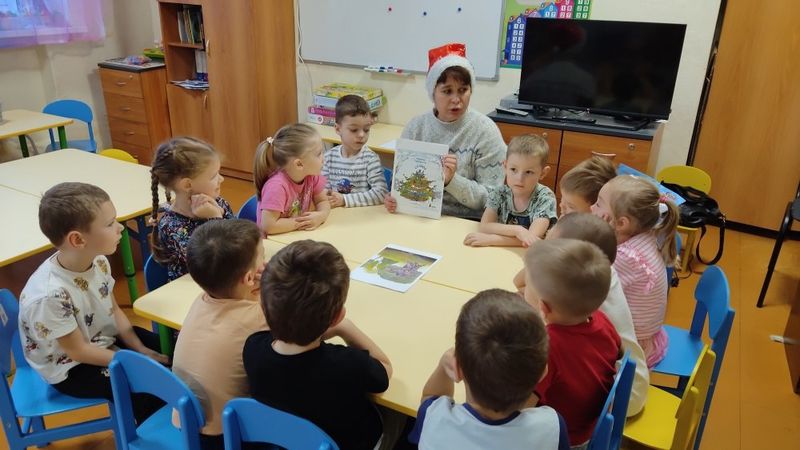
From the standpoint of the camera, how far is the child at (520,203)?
6.90ft

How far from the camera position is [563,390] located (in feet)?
4.24

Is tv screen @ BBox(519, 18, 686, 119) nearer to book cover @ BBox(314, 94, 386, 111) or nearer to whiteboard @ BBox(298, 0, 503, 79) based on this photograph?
whiteboard @ BBox(298, 0, 503, 79)

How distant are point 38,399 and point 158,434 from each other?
1.50 feet

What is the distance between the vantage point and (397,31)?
176 inches

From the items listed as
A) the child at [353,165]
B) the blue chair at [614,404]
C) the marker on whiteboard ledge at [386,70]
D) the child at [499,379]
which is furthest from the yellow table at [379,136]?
the child at [499,379]

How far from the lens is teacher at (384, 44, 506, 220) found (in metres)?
2.48

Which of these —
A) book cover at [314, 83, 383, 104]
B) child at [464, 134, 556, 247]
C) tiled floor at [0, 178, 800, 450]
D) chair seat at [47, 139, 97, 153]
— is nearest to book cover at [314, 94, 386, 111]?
book cover at [314, 83, 383, 104]

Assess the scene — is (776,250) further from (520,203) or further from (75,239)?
(75,239)

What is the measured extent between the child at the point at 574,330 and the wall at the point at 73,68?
173 inches

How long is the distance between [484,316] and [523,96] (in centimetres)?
312

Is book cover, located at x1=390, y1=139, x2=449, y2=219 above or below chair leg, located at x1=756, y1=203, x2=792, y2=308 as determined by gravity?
above

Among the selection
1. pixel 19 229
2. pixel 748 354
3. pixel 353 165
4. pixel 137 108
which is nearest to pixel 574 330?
pixel 353 165

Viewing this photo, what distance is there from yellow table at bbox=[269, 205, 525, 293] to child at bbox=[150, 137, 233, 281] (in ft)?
0.99

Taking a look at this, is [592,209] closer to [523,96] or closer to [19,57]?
[523,96]
